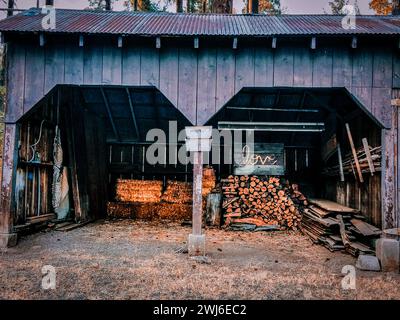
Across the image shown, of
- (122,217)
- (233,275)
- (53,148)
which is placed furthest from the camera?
(122,217)

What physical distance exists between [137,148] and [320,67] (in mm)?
8387

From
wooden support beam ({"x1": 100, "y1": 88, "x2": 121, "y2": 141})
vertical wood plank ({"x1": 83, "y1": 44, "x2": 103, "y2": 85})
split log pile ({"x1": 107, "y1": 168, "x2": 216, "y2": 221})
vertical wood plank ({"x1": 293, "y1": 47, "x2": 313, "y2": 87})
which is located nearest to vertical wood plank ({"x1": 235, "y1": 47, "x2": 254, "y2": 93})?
vertical wood plank ({"x1": 293, "y1": 47, "x2": 313, "y2": 87})

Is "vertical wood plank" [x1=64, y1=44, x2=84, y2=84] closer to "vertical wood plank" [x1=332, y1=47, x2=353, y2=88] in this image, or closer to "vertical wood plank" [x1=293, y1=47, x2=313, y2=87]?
"vertical wood plank" [x1=293, y1=47, x2=313, y2=87]

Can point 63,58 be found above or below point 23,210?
above

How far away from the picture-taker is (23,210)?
859 cm

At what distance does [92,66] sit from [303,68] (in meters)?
4.79

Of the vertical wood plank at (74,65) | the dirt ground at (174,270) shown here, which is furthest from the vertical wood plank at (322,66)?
the vertical wood plank at (74,65)

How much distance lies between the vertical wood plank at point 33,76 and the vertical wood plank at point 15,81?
0.11 meters

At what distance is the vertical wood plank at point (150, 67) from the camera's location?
7.47 metres

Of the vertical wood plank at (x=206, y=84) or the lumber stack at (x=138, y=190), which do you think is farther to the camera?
the lumber stack at (x=138, y=190)

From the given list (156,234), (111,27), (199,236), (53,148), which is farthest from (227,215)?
(111,27)

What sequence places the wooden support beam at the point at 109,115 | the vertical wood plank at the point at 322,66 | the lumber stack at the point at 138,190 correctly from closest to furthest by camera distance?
the vertical wood plank at the point at 322,66 < the wooden support beam at the point at 109,115 < the lumber stack at the point at 138,190

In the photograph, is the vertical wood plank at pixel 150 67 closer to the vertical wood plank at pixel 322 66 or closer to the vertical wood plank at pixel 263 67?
the vertical wood plank at pixel 263 67

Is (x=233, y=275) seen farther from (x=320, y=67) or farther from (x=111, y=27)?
(x=111, y=27)
